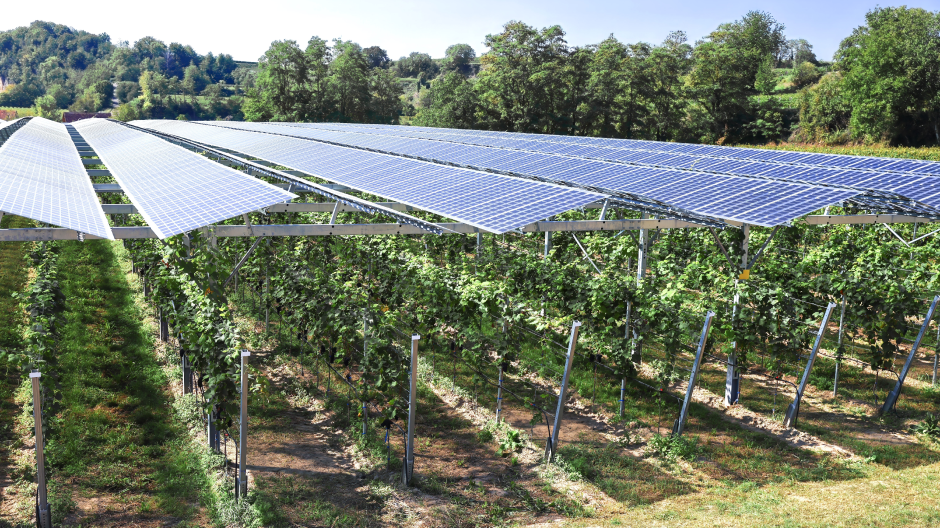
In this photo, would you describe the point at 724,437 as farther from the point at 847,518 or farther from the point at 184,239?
the point at 184,239

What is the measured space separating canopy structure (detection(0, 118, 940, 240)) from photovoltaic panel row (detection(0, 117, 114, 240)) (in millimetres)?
40

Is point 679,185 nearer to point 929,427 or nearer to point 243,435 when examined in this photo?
point 929,427

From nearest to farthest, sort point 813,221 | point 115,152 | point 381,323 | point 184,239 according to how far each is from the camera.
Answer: point 381,323 < point 184,239 < point 813,221 < point 115,152

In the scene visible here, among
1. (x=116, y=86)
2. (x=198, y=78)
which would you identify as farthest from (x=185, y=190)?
(x=198, y=78)

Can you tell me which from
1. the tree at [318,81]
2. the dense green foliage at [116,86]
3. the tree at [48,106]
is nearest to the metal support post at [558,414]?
the tree at [318,81]

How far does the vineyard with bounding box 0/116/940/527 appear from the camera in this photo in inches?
282

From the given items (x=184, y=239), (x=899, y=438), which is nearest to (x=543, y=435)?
(x=899, y=438)

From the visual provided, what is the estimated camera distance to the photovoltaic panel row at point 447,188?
8141 millimetres

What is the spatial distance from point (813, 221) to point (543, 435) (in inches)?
234

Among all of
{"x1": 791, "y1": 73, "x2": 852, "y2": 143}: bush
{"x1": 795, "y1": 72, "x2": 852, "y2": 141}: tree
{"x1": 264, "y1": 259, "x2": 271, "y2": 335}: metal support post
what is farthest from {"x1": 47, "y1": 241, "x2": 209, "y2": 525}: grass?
{"x1": 795, "y1": 72, "x2": 852, "y2": 141}: tree

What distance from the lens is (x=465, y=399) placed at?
401 inches

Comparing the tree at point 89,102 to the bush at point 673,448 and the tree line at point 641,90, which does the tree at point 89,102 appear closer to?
the tree line at point 641,90

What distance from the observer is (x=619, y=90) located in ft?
192

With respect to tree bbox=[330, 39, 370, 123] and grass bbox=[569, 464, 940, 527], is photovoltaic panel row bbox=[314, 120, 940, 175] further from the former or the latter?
tree bbox=[330, 39, 370, 123]
